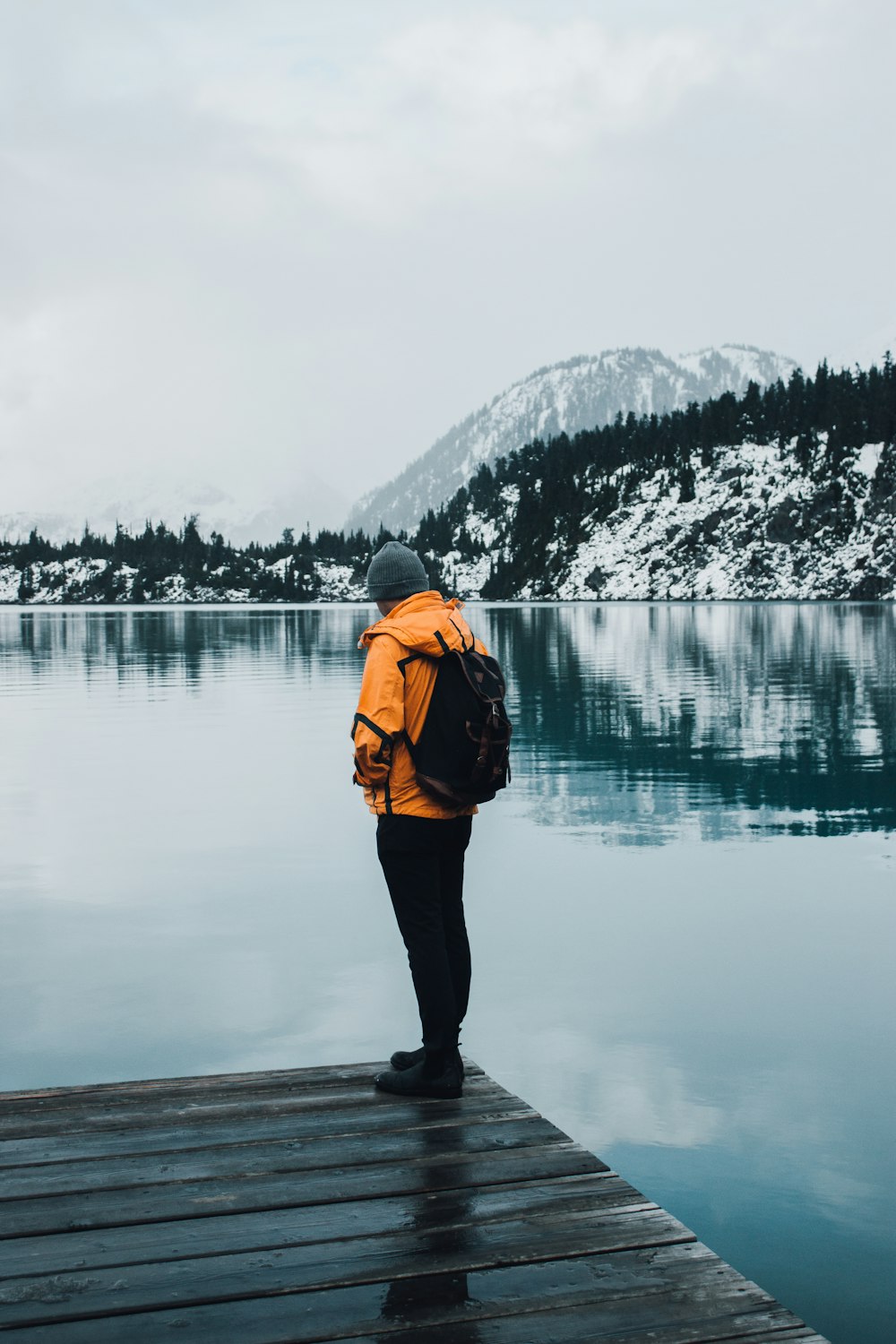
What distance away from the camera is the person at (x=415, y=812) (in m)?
6.68

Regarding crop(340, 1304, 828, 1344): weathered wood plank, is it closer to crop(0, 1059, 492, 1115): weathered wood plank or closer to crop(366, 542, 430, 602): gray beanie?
crop(0, 1059, 492, 1115): weathered wood plank

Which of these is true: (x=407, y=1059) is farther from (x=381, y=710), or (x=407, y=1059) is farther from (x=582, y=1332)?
(x=582, y=1332)

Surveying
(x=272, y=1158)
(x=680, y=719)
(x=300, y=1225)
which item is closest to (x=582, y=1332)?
(x=300, y=1225)

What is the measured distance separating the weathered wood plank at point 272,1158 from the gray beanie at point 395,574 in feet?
10.0

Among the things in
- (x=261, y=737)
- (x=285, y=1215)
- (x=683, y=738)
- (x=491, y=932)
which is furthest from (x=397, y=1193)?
(x=261, y=737)

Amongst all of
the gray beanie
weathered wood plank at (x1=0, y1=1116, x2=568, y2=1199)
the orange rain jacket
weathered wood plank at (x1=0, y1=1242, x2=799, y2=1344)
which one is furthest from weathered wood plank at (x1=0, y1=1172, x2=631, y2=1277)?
the gray beanie

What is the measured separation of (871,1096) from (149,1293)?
6.10 metres

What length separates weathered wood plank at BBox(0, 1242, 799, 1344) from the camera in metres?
4.67

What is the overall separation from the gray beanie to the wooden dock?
120 inches

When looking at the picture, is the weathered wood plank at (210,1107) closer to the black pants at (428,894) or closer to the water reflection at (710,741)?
the black pants at (428,894)

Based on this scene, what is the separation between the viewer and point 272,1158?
629 centimetres

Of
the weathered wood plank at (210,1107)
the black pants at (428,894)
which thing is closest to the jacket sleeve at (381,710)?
the black pants at (428,894)

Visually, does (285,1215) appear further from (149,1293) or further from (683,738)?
(683,738)

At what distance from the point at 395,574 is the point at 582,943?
764 cm
